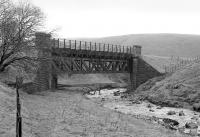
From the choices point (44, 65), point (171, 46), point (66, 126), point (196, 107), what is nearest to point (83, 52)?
point (44, 65)

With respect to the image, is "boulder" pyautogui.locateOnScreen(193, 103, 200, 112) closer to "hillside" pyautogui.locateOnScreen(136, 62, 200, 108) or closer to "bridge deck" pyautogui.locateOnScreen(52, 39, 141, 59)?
"hillside" pyautogui.locateOnScreen(136, 62, 200, 108)

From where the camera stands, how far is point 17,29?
3036 centimetres

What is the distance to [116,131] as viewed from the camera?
17906mm

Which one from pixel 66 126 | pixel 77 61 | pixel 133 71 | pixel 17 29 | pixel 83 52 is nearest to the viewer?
pixel 66 126

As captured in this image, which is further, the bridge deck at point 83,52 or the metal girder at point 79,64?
the metal girder at point 79,64

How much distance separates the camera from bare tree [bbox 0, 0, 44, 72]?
29031 mm

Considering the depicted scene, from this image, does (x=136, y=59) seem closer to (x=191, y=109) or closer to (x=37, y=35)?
(x=191, y=109)

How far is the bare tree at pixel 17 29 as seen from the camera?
95.2 feet

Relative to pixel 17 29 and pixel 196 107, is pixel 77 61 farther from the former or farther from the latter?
pixel 196 107

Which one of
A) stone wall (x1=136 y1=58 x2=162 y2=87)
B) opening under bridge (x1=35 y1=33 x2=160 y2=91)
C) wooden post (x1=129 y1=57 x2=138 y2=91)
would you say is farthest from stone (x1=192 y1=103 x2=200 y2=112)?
wooden post (x1=129 y1=57 x2=138 y2=91)

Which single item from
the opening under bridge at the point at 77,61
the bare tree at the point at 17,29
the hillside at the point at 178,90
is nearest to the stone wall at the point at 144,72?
the opening under bridge at the point at 77,61

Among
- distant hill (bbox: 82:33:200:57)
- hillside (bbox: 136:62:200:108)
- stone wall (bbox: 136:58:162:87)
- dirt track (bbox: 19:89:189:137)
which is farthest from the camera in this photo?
distant hill (bbox: 82:33:200:57)

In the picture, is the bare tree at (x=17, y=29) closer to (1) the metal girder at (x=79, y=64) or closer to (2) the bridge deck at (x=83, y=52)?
(2) the bridge deck at (x=83, y=52)

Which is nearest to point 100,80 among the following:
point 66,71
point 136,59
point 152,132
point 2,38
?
point 136,59
